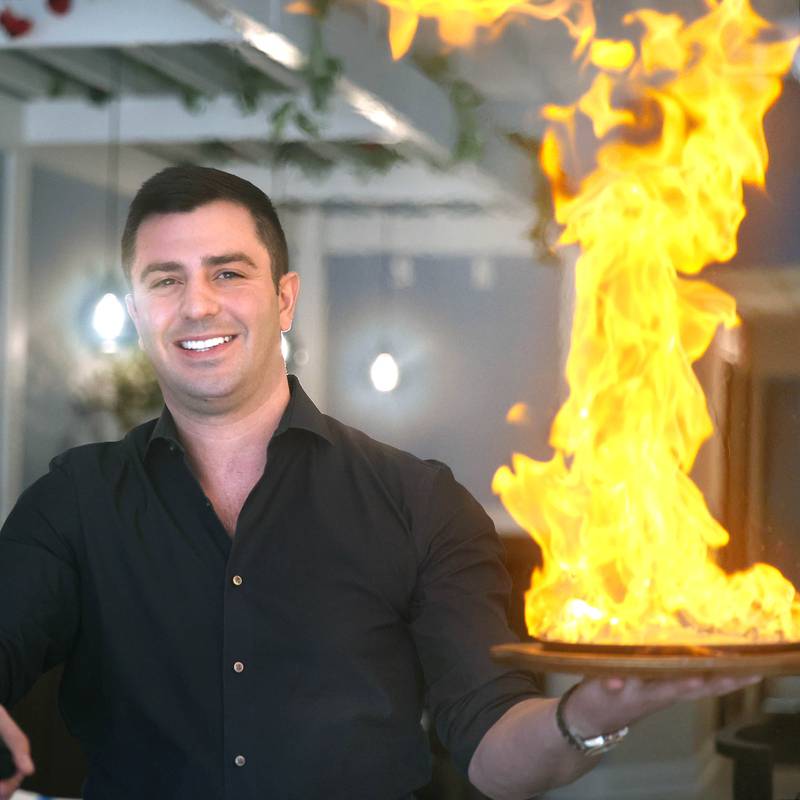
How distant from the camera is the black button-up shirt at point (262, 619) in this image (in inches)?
76.2

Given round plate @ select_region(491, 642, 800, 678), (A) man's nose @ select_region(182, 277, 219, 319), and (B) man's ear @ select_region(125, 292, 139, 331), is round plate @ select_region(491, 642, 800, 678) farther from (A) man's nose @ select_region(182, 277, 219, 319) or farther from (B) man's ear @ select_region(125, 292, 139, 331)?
(B) man's ear @ select_region(125, 292, 139, 331)

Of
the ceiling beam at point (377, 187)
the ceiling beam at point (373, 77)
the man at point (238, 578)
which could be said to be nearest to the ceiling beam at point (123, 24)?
the ceiling beam at point (373, 77)

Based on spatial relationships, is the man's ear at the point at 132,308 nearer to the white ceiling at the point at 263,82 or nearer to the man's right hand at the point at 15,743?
the man's right hand at the point at 15,743

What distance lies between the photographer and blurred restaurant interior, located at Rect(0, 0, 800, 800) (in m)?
5.02

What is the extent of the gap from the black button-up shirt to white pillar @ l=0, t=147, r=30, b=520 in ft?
18.0

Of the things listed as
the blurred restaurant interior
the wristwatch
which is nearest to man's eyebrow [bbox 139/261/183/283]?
the wristwatch

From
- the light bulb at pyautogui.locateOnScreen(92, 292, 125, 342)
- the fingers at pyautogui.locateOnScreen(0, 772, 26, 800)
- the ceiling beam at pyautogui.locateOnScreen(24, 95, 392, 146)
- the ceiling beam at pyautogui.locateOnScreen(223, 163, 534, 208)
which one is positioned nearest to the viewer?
the fingers at pyautogui.locateOnScreen(0, 772, 26, 800)

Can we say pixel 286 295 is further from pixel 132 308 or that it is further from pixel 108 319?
pixel 108 319

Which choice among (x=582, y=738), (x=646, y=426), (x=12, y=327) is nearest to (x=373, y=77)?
(x=12, y=327)

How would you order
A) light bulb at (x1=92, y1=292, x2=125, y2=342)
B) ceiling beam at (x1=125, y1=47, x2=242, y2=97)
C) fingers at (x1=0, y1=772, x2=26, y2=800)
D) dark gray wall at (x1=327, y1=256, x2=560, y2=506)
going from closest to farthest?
fingers at (x1=0, y1=772, x2=26, y2=800) < light bulb at (x1=92, y1=292, x2=125, y2=342) < ceiling beam at (x1=125, y1=47, x2=242, y2=97) < dark gray wall at (x1=327, y1=256, x2=560, y2=506)

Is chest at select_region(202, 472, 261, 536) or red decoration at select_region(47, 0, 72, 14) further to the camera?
red decoration at select_region(47, 0, 72, 14)

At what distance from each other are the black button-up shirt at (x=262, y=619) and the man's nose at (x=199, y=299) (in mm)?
177

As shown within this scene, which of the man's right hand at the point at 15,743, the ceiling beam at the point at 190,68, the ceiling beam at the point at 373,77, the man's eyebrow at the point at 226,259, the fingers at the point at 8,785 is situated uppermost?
the ceiling beam at the point at 190,68

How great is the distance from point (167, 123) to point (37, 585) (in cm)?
546
